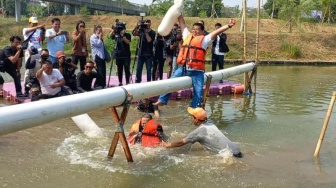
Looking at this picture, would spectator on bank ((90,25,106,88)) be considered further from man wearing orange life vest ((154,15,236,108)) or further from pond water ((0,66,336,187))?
man wearing orange life vest ((154,15,236,108))

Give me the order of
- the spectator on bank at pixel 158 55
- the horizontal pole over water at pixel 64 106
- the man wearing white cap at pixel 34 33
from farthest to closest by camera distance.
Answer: the spectator on bank at pixel 158 55
the man wearing white cap at pixel 34 33
the horizontal pole over water at pixel 64 106

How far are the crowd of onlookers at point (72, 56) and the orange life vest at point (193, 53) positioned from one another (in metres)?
2.36

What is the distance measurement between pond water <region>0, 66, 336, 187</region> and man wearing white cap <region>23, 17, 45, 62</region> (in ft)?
7.11

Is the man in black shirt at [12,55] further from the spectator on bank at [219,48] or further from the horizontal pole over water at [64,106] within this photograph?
the spectator on bank at [219,48]

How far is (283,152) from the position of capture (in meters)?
6.45

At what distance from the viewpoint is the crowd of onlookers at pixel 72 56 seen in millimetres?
8062

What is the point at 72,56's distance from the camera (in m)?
9.66

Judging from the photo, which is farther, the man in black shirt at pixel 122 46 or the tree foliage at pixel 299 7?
the tree foliage at pixel 299 7

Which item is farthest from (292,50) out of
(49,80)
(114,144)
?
(114,144)

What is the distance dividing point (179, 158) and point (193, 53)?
196 cm

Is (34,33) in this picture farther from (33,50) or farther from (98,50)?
(98,50)

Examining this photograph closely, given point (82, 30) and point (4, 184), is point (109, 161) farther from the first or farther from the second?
point (82, 30)

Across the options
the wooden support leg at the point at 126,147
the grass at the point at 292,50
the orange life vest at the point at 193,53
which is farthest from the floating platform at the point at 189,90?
the grass at the point at 292,50

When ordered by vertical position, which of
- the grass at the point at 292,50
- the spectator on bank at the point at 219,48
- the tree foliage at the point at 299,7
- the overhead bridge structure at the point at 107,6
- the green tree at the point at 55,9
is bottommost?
the grass at the point at 292,50
